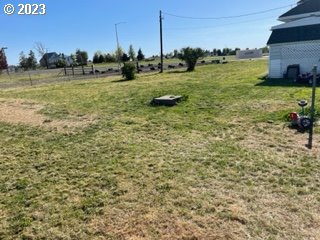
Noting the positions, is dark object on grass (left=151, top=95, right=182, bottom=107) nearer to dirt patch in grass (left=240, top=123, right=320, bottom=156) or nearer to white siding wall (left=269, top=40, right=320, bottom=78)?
dirt patch in grass (left=240, top=123, right=320, bottom=156)

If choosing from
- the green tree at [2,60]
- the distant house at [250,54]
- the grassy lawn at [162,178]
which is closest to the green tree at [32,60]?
the green tree at [2,60]

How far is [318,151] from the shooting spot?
457 cm

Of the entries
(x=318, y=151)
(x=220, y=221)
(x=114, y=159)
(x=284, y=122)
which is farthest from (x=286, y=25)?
(x=220, y=221)

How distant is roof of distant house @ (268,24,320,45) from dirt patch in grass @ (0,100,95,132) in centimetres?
1092

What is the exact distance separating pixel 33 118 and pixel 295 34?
41.2ft

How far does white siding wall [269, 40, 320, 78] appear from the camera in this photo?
13.8m

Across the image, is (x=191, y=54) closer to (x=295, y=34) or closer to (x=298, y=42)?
(x=295, y=34)

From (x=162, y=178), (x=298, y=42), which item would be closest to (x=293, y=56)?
(x=298, y=42)

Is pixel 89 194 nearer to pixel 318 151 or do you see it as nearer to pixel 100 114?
pixel 318 151

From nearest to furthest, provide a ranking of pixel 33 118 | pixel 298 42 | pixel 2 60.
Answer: pixel 33 118
pixel 298 42
pixel 2 60

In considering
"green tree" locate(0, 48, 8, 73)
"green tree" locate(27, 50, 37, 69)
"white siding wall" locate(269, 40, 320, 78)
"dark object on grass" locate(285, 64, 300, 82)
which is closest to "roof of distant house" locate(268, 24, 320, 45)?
"white siding wall" locate(269, 40, 320, 78)

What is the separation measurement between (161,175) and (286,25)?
13694mm

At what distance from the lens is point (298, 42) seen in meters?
14.0

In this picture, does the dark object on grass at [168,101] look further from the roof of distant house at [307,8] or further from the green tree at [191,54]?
the green tree at [191,54]
